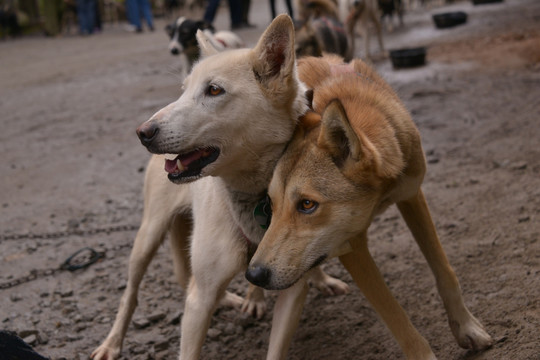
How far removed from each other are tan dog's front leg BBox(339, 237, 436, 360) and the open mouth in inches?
30.3

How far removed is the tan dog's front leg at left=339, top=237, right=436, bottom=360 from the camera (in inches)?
110

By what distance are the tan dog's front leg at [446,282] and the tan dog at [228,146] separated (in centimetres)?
65

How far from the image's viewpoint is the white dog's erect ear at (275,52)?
2.64 meters

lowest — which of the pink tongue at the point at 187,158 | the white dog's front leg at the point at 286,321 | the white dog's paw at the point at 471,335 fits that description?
the white dog's paw at the point at 471,335

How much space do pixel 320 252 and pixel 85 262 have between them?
2524 millimetres

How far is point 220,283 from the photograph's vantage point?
2.83m

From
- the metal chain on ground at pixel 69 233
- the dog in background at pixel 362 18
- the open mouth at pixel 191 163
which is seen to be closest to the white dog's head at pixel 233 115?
the open mouth at pixel 191 163

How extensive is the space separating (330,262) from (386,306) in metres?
1.54

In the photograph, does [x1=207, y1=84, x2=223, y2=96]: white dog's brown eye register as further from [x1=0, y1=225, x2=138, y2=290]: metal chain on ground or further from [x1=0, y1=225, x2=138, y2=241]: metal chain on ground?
[x1=0, y1=225, x2=138, y2=241]: metal chain on ground

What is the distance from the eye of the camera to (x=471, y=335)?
2965mm

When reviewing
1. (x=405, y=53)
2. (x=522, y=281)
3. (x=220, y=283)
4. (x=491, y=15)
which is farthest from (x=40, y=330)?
(x=491, y=15)

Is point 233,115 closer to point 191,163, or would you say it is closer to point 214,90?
point 214,90

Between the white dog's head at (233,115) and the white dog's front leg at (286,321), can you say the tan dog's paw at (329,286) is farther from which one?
the white dog's head at (233,115)

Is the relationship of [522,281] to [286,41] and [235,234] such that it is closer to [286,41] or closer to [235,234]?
[235,234]
